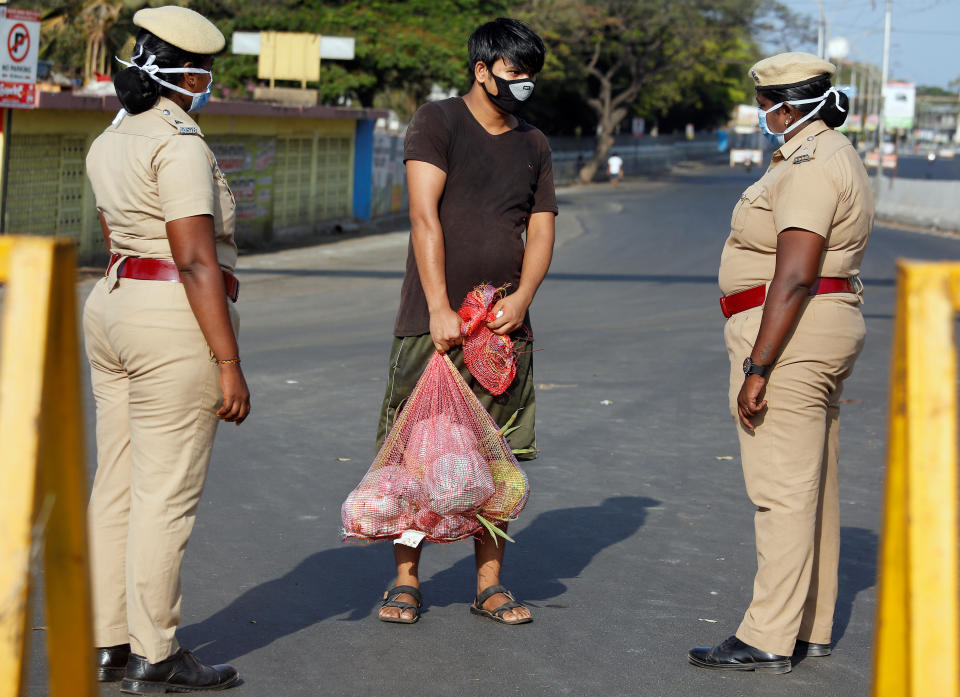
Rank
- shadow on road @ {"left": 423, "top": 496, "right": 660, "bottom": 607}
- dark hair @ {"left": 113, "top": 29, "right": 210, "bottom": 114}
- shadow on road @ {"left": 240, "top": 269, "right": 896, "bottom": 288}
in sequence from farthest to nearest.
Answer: shadow on road @ {"left": 240, "top": 269, "right": 896, "bottom": 288} < shadow on road @ {"left": 423, "top": 496, "right": 660, "bottom": 607} < dark hair @ {"left": 113, "top": 29, "right": 210, "bottom": 114}

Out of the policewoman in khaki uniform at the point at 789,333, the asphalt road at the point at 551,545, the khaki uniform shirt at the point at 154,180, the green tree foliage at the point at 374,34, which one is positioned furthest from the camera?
the green tree foliage at the point at 374,34

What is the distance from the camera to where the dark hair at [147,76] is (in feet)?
11.2

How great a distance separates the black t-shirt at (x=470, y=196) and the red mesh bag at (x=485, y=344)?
6 cm

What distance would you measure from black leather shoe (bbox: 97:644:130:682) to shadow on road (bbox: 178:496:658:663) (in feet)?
0.97

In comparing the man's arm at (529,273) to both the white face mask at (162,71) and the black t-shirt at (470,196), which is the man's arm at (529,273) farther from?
the white face mask at (162,71)

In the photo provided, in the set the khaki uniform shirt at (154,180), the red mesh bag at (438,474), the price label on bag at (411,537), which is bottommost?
the price label on bag at (411,537)

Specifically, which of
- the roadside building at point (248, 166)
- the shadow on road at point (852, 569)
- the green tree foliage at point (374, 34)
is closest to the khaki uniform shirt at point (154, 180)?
the shadow on road at point (852, 569)

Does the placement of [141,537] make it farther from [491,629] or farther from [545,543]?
[545,543]

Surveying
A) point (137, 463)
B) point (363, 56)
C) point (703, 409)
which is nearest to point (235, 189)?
point (363, 56)

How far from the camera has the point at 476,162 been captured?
4109 millimetres

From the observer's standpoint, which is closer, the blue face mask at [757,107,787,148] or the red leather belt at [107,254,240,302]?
the red leather belt at [107,254,240,302]

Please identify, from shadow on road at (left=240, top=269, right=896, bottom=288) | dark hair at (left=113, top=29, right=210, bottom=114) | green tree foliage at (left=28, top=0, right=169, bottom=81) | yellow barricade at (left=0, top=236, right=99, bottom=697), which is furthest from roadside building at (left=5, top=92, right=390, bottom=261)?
yellow barricade at (left=0, top=236, right=99, bottom=697)

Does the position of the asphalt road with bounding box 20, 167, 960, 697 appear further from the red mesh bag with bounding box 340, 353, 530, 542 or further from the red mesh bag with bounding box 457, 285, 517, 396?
the red mesh bag with bounding box 457, 285, 517, 396

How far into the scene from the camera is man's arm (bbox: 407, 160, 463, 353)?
404cm
